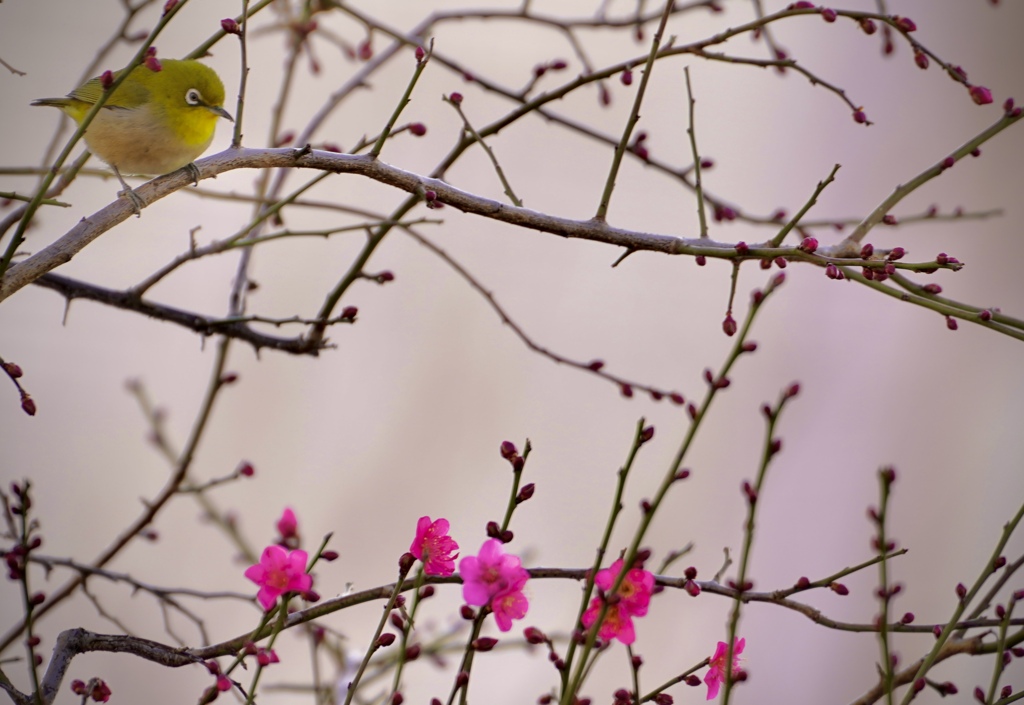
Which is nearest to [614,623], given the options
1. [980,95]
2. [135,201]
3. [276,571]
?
[276,571]

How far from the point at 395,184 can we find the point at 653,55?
0.17 m

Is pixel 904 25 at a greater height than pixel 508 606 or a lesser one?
greater

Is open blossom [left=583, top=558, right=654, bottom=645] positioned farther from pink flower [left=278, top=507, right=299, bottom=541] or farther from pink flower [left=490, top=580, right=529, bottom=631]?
pink flower [left=278, top=507, right=299, bottom=541]

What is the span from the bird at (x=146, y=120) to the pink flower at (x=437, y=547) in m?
0.38

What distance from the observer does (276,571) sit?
1.42 ft

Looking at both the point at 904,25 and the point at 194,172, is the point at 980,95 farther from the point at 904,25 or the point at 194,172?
the point at 194,172

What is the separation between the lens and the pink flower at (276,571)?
429mm

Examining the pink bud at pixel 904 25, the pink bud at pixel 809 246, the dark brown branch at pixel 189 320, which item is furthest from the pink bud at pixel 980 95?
the dark brown branch at pixel 189 320

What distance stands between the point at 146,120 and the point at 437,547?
453mm

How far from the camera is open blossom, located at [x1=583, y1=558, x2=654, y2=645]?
1.35ft

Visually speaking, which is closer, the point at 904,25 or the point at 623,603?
the point at 623,603

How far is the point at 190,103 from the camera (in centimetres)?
73

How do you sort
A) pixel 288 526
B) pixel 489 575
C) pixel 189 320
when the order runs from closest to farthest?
pixel 489 575
pixel 288 526
pixel 189 320

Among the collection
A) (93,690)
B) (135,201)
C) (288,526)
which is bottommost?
(93,690)
